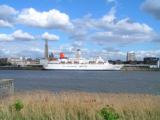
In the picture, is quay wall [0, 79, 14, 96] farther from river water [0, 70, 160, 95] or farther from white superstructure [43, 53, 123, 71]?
white superstructure [43, 53, 123, 71]

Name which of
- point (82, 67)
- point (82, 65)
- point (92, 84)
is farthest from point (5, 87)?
point (82, 65)

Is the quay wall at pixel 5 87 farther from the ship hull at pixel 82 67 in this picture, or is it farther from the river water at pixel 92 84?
the ship hull at pixel 82 67

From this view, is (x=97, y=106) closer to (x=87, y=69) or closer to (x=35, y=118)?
(x=35, y=118)

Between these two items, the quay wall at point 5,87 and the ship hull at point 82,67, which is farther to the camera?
the ship hull at point 82,67

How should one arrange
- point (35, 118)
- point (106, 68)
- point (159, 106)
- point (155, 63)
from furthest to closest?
point (155, 63)
point (106, 68)
point (159, 106)
point (35, 118)

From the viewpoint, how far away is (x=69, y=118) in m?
5.60

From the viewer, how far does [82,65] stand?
2803 inches

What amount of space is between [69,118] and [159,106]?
4.14m

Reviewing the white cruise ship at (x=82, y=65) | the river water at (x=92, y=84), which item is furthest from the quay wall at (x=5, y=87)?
the white cruise ship at (x=82, y=65)

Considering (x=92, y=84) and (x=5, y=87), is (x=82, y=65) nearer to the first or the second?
(x=92, y=84)

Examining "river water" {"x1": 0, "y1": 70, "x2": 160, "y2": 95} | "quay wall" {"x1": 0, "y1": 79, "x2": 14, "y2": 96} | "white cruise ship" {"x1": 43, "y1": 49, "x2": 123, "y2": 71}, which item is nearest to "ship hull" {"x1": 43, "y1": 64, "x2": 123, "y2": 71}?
"white cruise ship" {"x1": 43, "y1": 49, "x2": 123, "y2": 71}

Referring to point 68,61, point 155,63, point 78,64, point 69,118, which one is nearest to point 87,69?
point 78,64

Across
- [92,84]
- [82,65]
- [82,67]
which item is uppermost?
[82,65]

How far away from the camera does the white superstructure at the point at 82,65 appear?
70438 mm
